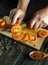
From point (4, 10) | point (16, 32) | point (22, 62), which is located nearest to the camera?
point (22, 62)

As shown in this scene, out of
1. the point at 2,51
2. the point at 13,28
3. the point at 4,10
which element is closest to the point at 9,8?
the point at 4,10

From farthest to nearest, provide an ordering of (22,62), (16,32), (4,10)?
(4,10) < (16,32) < (22,62)

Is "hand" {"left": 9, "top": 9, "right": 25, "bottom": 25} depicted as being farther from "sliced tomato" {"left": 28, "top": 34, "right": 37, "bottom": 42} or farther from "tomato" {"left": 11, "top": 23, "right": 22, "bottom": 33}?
"sliced tomato" {"left": 28, "top": 34, "right": 37, "bottom": 42}

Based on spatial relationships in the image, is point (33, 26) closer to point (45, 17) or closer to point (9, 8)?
point (45, 17)

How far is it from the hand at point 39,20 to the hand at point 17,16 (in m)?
0.08

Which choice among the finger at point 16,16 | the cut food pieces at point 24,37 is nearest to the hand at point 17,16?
the finger at point 16,16

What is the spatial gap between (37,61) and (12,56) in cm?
12

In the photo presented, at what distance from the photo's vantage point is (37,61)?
90cm

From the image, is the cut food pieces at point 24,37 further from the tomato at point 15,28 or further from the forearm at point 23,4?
the forearm at point 23,4

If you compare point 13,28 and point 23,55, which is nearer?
point 23,55

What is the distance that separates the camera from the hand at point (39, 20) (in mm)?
1066

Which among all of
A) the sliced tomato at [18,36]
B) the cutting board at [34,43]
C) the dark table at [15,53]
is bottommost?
the dark table at [15,53]

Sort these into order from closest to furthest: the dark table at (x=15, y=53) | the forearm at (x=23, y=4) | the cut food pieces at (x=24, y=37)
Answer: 1. the dark table at (x=15, y=53)
2. the cut food pieces at (x=24, y=37)
3. the forearm at (x=23, y=4)

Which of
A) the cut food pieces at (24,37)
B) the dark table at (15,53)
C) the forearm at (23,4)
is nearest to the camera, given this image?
the dark table at (15,53)
